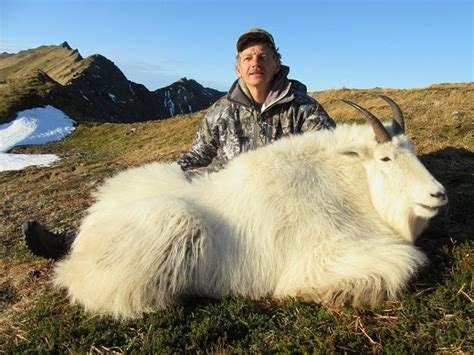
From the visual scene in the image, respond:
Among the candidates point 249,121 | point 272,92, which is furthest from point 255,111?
point 272,92

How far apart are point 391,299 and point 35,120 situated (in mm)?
29415

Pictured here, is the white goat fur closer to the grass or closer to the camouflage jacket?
the grass

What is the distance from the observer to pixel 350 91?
820 inches

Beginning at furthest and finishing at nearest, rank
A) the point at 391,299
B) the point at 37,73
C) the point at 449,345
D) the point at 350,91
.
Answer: the point at 37,73, the point at 350,91, the point at 391,299, the point at 449,345

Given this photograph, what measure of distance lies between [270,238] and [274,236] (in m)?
0.04

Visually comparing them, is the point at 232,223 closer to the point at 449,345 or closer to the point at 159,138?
the point at 449,345

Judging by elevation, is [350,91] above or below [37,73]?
below

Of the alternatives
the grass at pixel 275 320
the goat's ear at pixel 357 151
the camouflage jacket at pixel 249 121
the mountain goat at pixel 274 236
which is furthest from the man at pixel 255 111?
the grass at pixel 275 320

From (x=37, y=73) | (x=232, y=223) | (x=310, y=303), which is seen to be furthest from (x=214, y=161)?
(x=37, y=73)

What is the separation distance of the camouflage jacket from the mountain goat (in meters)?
1.71

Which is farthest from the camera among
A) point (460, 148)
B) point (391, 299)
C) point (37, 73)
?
point (37, 73)

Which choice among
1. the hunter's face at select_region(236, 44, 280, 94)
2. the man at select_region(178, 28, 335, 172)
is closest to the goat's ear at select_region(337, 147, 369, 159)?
the man at select_region(178, 28, 335, 172)

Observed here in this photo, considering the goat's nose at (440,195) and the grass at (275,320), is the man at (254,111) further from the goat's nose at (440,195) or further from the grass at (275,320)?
the goat's nose at (440,195)

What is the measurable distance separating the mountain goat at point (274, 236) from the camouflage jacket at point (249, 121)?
171cm
